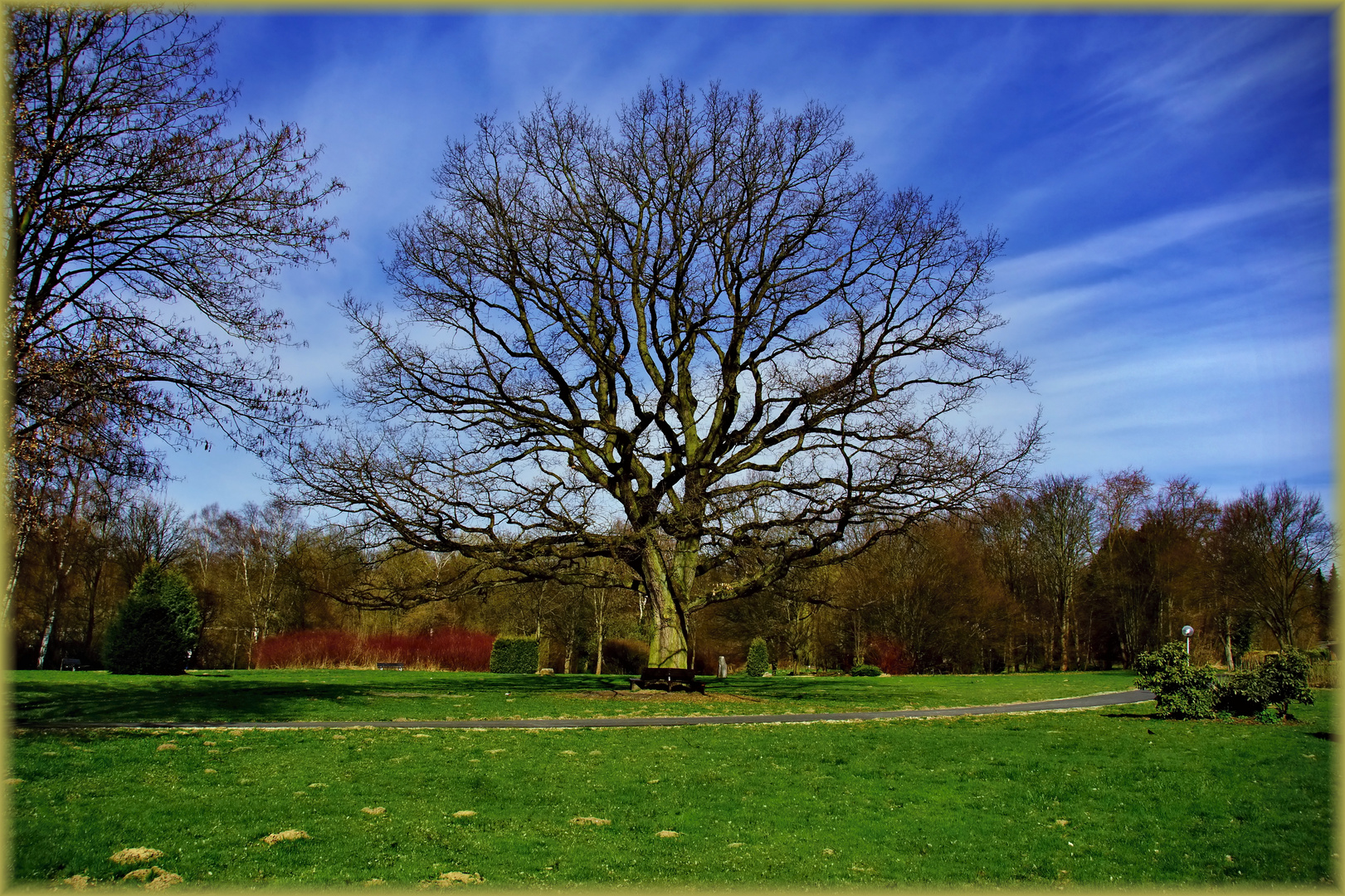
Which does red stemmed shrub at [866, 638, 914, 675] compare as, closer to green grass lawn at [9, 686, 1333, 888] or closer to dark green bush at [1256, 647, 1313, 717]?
dark green bush at [1256, 647, 1313, 717]

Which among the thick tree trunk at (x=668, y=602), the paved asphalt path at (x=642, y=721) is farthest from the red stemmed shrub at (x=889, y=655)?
the thick tree trunk at (x=668, y=602)

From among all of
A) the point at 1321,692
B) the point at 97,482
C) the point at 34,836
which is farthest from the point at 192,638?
the point at 1321,692

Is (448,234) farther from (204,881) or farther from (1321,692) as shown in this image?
(1321,692)

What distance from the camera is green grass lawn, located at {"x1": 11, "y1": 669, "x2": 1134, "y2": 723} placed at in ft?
49.9

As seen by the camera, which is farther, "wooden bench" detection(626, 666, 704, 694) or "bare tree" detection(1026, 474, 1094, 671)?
"bare tree" detection(1026, 474, 1094, 671)

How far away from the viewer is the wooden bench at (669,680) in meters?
22.1

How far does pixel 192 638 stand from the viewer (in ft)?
103

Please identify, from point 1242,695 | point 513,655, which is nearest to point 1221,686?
point 1242,695

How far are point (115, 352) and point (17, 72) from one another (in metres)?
3.75

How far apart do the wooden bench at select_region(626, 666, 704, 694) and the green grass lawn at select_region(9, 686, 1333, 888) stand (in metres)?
9.44

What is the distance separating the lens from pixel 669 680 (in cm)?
2217

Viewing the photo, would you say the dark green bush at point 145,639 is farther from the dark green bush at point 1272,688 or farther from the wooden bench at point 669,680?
the dark green bush at point 1272,688

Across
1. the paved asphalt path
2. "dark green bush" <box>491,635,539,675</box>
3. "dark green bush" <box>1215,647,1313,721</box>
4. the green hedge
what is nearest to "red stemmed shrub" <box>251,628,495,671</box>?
"dark green bush" <box>491,635,539,675</box>

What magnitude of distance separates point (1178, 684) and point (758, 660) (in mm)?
24795
